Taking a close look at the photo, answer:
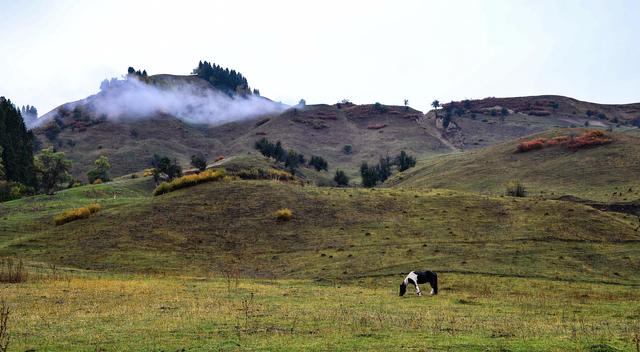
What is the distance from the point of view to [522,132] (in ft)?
620

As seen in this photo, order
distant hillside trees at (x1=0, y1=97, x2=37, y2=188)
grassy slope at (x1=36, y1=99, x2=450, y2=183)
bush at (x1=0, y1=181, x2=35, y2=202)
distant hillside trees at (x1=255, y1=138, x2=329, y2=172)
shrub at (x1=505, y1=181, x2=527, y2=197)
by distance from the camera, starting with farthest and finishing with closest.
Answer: grassy slope at (x1=36, y1=99, x2=450, y2=183) < distant hillside trees at (x1=255, y1=138, x2=329, y2=172) < distant hillside trees at (x1=0, y1=97, x2=37, y2=188) < bush at (x1=0, y1=181, x2=35, y2=202) < shrub at (x1=505, y1=181, x2=527, y2=197)

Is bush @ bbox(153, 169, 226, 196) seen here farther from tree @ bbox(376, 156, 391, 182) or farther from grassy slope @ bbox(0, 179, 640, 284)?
tree @ bbox(376, 156, 391, 182)

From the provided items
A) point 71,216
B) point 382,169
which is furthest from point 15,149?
point 382,169

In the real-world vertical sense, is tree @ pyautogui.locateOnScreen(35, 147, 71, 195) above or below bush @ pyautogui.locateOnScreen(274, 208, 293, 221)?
above

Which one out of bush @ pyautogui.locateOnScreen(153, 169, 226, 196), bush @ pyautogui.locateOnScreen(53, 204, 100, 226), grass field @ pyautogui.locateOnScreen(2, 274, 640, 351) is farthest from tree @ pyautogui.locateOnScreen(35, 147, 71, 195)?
grass field @ pyautogui.locateOnScreen(2, 274, 640, 351)

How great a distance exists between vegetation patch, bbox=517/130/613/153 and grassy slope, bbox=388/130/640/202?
5.24ft

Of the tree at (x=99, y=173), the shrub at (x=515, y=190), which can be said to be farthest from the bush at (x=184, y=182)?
Answer: the tree at (x=99, y=173)

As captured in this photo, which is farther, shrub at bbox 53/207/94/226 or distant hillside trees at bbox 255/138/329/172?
distant hillside trees at bbox 255/138/329/172

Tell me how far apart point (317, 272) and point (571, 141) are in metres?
77.8

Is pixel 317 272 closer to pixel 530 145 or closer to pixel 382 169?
pixel 530 145

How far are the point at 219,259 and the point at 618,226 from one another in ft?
125

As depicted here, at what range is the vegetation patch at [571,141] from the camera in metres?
98.1

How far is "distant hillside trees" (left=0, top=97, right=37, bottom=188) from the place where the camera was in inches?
4003

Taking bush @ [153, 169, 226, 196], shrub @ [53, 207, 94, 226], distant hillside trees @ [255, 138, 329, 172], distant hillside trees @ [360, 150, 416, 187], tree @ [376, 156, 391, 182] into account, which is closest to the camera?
shrub @ [53, 207, 94, 226]
